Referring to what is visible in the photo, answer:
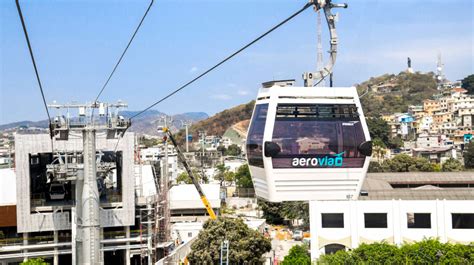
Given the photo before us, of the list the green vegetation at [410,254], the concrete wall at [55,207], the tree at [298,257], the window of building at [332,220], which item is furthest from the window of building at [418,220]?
the concrete wall at [55,207]

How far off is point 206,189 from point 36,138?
20.5 metres

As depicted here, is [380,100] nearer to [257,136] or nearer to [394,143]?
[394,143]

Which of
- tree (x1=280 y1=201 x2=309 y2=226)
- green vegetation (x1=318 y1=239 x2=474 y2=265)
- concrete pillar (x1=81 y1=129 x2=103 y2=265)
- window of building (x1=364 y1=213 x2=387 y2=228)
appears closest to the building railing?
window of building (x1=364 y1=213 x2=387 y2=228)

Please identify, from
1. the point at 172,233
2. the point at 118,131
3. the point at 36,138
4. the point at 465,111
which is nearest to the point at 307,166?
the point at 118,131

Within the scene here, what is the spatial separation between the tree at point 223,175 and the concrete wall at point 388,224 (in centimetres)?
4784

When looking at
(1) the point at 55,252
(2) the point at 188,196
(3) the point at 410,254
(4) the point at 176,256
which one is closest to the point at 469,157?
(2) the point at 188,196

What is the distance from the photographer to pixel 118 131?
1748 cm

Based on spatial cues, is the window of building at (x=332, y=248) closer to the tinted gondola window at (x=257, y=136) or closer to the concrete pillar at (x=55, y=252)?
the tinted gondola window at (x=257, y=136)

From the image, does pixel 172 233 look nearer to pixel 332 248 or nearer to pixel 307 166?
pixel 332 248

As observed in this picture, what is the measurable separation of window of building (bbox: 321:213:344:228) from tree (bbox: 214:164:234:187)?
47.7 metres

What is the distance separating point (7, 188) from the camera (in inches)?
1159

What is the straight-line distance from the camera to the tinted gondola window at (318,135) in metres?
16.0

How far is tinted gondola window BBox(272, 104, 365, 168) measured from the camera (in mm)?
16031

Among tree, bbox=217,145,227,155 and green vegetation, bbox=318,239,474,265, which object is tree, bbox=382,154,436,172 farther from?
tree, bbox=217,145,227,155
